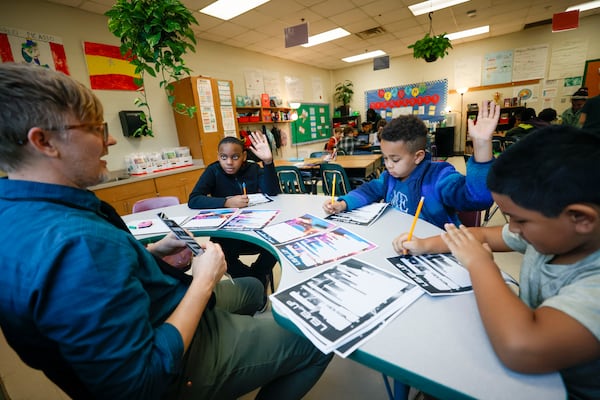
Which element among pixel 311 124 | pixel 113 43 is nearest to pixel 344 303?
pixel 113 43

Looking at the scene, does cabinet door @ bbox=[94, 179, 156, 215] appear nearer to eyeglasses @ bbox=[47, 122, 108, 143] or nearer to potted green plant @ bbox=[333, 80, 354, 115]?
eyeglasses @ bbox=[47, 122, 108, 143]

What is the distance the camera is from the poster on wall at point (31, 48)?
2.82 m

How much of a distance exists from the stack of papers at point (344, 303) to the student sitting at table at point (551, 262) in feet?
0.64

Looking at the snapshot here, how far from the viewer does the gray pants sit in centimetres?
75

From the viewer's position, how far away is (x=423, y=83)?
7.50 metres

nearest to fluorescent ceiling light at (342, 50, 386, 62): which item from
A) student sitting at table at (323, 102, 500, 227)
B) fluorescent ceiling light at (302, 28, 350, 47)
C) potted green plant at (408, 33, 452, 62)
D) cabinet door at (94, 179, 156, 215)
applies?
fluorescent ceiling light at (302, 28, 350, 47)

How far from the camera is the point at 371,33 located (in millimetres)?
5344

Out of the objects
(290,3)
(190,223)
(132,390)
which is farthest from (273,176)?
(290,3)

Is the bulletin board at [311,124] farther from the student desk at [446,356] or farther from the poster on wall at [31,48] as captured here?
the student desk at [446,356]

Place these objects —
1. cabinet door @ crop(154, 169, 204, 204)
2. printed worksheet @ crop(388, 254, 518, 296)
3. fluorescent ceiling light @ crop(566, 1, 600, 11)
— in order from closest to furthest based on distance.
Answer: printed worksheet @ crop(388, 254, 518, 296), cabinet door @ crop(154, 169, 204, 204), fluorescent ceiling light @ crop(566, 1, 600, 11)

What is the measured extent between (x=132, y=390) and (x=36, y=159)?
56cm

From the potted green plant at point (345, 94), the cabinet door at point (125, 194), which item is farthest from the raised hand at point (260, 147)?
the potted green plant at point (345, 94)

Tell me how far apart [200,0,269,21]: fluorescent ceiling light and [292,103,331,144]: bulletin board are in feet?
10.9

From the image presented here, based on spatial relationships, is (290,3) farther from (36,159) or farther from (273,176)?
(36,159)
